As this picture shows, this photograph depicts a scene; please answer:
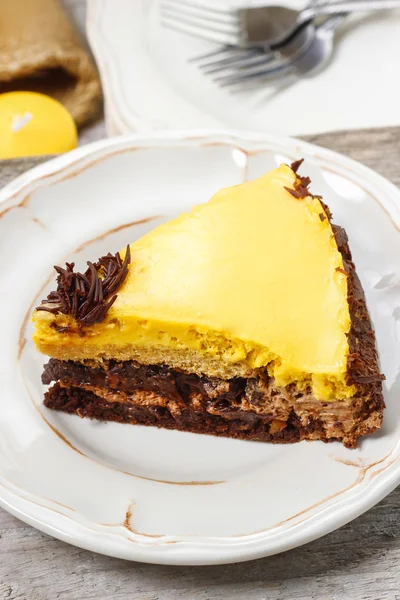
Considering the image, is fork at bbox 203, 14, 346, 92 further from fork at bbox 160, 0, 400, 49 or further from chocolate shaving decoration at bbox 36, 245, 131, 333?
chocolate shaving decoration at bbox 36, 245, 131, 333

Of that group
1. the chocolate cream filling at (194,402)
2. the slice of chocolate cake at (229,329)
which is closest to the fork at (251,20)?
the slice of chocolate cake at (229,329)

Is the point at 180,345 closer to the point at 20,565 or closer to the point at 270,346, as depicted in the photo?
the point at 270,346

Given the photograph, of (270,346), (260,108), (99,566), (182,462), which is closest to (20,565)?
(99,566)

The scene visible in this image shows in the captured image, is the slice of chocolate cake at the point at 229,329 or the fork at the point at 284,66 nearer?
the slice of chocolate cake at the point at 229,329

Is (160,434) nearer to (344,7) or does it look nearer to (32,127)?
(32,127)

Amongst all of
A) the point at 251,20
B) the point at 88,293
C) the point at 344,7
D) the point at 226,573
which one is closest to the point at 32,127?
the point at 251,20

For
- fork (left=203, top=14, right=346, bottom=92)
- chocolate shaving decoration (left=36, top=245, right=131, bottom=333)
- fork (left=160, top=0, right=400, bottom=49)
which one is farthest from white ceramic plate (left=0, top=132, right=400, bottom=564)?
fork (left=160, top=0, right=400, bottom=49)

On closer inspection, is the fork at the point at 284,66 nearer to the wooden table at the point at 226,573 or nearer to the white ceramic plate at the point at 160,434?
the white ceramic plate at the point at 160,434
